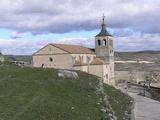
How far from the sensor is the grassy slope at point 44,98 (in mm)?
23109

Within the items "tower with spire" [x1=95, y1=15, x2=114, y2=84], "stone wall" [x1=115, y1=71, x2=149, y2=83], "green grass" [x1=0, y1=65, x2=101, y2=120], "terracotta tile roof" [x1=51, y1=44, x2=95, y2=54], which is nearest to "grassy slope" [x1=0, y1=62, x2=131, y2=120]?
"green grass" [x1=0, y1=65, x2=101, y2=120]

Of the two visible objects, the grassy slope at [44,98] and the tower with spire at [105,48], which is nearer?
the grassy slope at [44,98]

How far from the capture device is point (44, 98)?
88.4 ft

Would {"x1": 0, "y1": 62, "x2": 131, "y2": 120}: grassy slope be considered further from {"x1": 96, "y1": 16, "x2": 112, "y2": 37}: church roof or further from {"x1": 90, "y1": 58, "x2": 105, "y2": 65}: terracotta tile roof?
{"x1": 96, "y1": 16, "x2": 112, "y2": 37}: church roof

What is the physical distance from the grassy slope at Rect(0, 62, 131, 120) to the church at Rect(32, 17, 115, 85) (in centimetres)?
5040

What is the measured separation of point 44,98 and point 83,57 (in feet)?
222

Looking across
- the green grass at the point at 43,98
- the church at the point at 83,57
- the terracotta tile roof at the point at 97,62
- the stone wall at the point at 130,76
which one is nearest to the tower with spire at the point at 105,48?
the church at the point at 83,57

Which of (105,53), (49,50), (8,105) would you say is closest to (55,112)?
(8,105)

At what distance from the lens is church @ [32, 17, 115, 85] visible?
88.2m

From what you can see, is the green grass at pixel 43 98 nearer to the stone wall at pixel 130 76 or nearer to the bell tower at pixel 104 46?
the bell tower at pixel 104 46

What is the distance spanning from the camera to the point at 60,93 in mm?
29609

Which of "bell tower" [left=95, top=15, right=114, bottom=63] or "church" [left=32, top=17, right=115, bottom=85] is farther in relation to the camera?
"bell tower" [left=95, top=15, right=114, bottom=63]

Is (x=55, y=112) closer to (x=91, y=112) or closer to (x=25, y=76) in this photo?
(x=91, y=112)

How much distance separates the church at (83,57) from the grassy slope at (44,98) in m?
50.4
